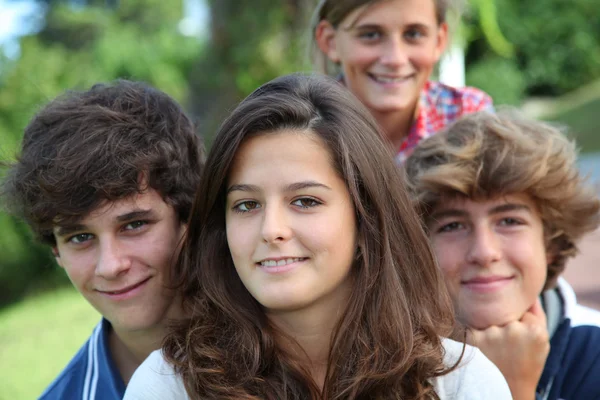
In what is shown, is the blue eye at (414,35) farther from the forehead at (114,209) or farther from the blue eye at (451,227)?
the forehead at (114,209)

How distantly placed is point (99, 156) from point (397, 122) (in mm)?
1530

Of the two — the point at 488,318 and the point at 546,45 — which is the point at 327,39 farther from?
the point at 546,45

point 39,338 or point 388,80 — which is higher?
point 388,80

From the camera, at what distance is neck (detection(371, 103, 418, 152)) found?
3350 mm

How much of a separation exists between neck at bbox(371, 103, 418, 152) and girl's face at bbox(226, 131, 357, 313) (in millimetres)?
1381

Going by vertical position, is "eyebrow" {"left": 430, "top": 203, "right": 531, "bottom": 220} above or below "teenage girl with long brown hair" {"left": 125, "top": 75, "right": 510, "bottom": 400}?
above

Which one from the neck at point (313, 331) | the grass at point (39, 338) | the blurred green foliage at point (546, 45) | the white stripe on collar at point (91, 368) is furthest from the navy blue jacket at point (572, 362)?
the blurred green foliage at point (546, 45)

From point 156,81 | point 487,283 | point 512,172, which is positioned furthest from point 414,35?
point 156,81

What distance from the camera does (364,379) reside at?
2023mm

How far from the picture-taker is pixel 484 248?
240cm

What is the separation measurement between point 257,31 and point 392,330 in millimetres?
6823

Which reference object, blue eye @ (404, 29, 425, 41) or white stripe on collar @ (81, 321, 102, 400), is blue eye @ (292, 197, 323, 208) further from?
blue eye @ (404, 29, 425, 41)

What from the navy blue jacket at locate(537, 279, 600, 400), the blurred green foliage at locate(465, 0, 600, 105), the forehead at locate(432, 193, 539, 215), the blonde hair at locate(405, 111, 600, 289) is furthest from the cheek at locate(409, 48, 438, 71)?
the blurred green foliage at locate(465, 0, 600, 105)

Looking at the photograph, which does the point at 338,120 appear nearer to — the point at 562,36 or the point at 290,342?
the point at 290,342
